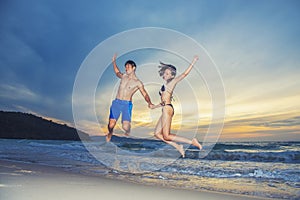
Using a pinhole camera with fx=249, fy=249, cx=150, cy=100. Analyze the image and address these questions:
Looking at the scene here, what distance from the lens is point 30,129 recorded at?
40.8 metres

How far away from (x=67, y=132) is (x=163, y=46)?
41.2 m

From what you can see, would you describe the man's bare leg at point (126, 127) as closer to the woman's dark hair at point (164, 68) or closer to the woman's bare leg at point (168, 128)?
the woman's bare leg at point (168, 128)


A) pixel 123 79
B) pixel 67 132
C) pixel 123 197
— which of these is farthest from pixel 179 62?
pixel 67 132

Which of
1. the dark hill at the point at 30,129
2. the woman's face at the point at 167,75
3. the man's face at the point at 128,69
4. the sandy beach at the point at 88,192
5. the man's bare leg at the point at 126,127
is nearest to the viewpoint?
the sandy beach at the point at 88,192

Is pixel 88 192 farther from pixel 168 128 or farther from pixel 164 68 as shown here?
pixel 164 68

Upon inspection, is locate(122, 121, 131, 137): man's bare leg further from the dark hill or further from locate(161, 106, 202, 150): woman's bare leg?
the dark hill

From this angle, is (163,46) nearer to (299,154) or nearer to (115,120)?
(115,120)

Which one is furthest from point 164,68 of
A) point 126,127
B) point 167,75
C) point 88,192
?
point 88,192

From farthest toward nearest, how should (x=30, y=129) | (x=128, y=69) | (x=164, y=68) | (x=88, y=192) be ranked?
(x=30, y=129), (x=164, y=68), (x=128, y=69), (x=88, y=192)

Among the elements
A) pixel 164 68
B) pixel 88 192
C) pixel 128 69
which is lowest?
pixel 88 192

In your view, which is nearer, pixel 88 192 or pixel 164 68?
pixel 88 192

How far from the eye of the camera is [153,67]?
12.6ft

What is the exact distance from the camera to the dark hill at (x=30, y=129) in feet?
128

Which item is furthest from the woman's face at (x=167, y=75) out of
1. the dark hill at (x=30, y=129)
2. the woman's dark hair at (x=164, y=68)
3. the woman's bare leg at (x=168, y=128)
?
the dark hill at (x=30, y=129)
